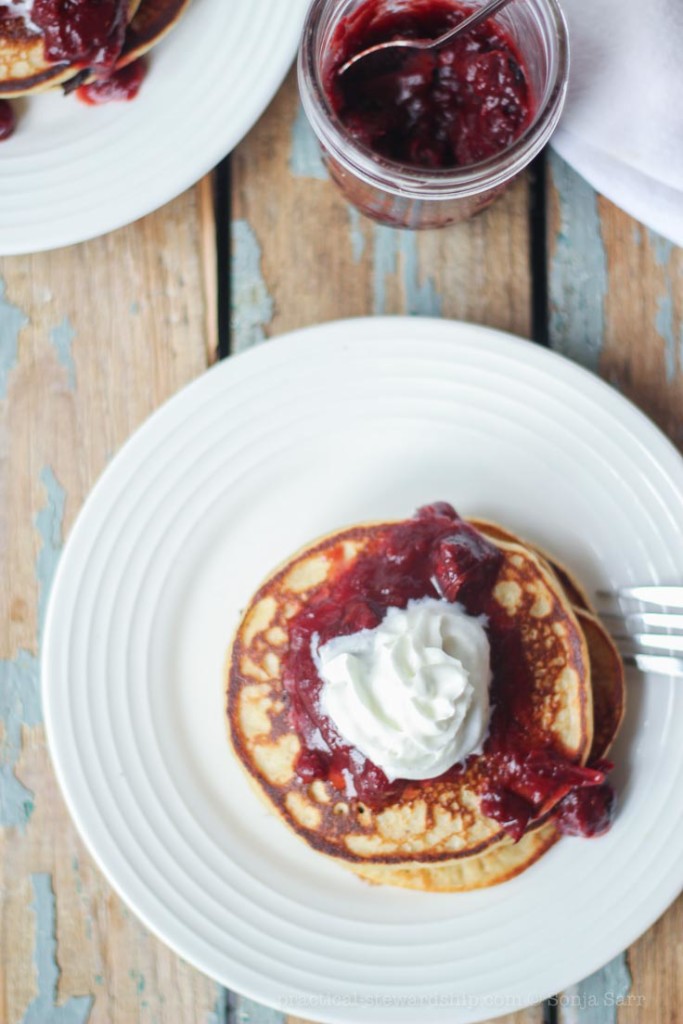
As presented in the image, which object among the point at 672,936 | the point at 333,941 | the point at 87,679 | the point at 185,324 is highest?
the point at 185,324

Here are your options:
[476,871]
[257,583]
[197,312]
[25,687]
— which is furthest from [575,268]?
[25,687]

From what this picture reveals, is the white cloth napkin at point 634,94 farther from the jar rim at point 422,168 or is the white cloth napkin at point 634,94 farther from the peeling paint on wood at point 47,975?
the peeling paint on wood at point 47,975

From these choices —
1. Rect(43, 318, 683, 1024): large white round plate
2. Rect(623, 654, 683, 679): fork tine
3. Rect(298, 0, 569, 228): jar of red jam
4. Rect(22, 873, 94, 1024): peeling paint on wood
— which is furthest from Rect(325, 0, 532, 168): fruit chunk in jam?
Rect(22, 873, 94, 1024): peeling paint on wood

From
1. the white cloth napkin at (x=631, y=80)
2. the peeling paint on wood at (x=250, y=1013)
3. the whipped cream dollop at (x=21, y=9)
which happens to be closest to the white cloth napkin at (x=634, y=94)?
the white cloth napkin at (x=631, y=80)

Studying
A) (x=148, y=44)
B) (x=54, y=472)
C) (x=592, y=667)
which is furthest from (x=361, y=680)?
(x=148, y=44)

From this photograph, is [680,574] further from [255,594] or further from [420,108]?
[420,108]

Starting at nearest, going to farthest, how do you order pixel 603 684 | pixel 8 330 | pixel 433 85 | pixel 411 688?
pixel 411 688 < pixel 433 85 < pixel 603 684 < pixel 8 330

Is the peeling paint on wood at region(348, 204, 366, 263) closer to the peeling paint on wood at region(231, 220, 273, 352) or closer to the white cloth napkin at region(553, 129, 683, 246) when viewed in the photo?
the peeling paint on wood at region(231, 220, 273, 352)

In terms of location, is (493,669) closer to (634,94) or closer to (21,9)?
(634,94)
